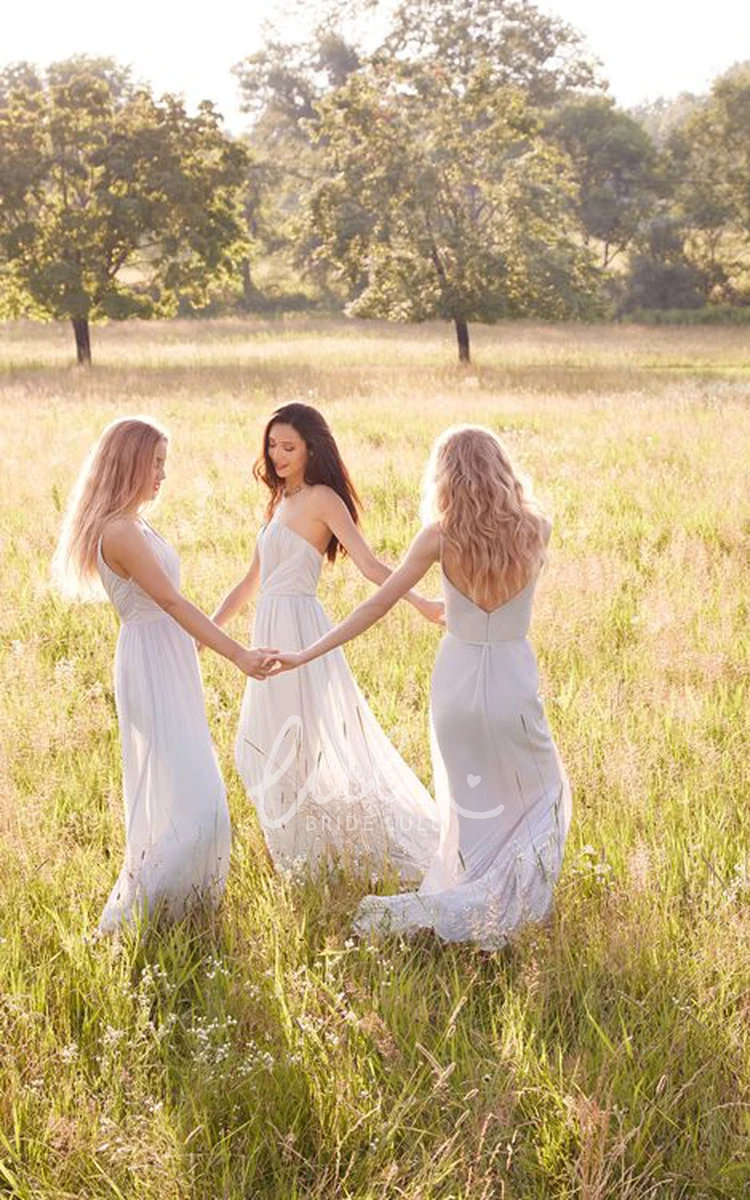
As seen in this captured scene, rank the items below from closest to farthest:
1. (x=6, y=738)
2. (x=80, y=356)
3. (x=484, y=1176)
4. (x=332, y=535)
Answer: (x=484, y=1176) < (x=332, y=535) < (x=6, y=738) < (x=80, y=356)

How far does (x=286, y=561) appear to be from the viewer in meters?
5.09

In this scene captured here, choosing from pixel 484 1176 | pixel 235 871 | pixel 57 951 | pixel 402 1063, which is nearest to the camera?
pixel 484 1176

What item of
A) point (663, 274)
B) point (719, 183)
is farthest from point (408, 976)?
point (663, 274)

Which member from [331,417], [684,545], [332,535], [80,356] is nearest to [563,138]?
[80,356]

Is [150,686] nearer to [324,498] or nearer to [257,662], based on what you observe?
[257,662]

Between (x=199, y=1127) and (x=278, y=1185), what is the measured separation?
0.25 meters

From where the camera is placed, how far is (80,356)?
30438 mm

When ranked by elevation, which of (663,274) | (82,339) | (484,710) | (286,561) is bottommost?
(484,710)

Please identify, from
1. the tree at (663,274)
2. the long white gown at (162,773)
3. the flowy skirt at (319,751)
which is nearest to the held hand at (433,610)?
the flowy skirt at (319,751)

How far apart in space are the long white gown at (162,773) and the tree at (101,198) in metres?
26.7

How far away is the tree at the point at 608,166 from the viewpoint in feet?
174

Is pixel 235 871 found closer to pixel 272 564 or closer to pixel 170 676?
pixel 170 676

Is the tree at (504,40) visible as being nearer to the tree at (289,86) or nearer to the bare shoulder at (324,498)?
the tree at (289,86)

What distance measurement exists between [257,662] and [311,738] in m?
0.62
